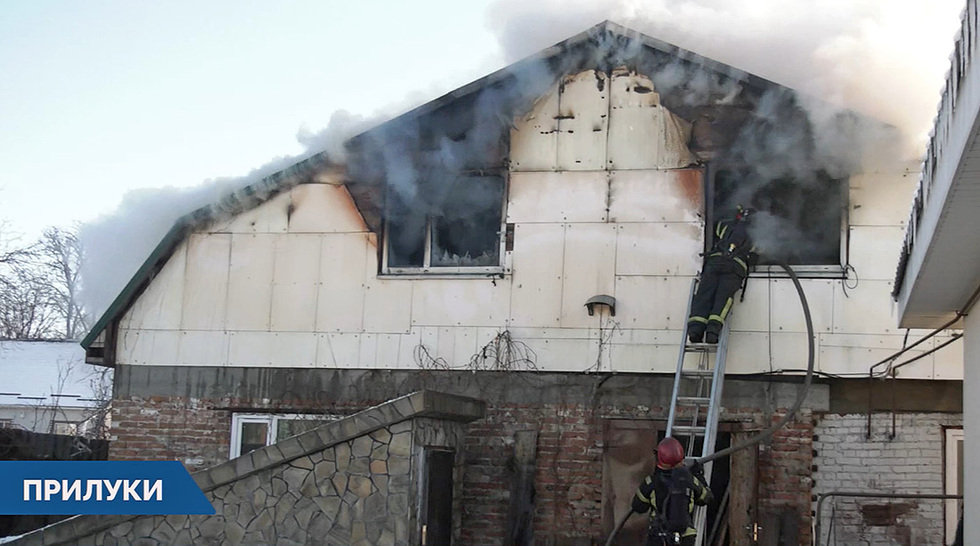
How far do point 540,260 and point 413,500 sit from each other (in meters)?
3.00

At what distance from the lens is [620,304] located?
1095cm

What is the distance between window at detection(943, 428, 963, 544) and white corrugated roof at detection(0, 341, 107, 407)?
23.3 m

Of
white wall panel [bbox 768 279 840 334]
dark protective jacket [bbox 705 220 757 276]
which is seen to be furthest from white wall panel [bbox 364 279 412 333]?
white wall panel [bbox 768 279 840 334]

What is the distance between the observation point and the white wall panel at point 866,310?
410 inches

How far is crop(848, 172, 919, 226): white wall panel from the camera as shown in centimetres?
1051

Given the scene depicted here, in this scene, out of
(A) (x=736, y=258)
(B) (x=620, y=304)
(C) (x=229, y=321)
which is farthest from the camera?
(C) (x=229, y=321)

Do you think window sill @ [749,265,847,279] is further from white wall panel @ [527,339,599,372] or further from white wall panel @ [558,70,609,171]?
white wall panel @ [558,70,609,171]

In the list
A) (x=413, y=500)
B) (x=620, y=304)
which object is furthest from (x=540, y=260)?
(x=413, y=500)

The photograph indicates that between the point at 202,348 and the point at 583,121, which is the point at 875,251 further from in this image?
the point at 202,348

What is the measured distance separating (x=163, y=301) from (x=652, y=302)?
515cm

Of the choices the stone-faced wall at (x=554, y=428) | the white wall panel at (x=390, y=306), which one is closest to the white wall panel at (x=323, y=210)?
the white wall panel at (x=390, y=306)

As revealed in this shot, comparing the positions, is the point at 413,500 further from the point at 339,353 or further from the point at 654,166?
the point at 654,166

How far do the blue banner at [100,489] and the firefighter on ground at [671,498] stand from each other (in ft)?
12.1

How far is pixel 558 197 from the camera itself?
1128 cm
